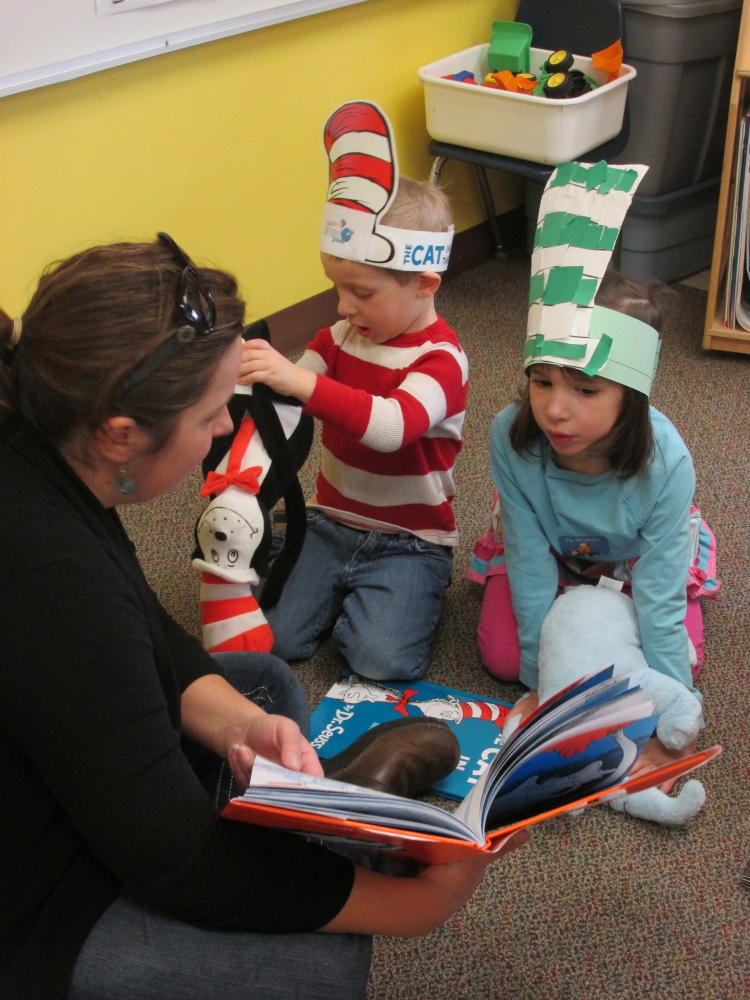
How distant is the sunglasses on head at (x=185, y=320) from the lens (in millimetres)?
754

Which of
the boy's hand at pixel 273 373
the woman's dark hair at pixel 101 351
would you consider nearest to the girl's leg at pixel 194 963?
the woman's dark hair at pixel 101 351

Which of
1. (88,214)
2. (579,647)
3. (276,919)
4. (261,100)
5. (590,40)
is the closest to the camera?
(276,919)

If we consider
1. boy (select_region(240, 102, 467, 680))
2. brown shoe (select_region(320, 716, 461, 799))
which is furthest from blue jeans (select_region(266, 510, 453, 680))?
brown shoe (select_region(320, 716, 461, 799))

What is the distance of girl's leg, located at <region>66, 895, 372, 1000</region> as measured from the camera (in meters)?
0.79

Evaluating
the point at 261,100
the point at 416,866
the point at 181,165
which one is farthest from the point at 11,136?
the point at 416,866

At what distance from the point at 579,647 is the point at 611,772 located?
57cm

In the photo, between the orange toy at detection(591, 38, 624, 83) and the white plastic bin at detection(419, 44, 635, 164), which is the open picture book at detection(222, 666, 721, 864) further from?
the orange toy at detection(591, 38, 624, 83)

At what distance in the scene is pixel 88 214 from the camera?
198 centimetres

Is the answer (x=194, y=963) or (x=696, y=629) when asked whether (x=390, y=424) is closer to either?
(x=696, y=629)

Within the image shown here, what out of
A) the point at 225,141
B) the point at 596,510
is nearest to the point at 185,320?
the point at 596,510

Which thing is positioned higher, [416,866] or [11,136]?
[11,136]

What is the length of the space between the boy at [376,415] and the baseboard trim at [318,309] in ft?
2.86

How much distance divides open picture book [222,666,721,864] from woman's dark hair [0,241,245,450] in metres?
0.30

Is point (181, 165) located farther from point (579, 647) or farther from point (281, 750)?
point (281, 750)
